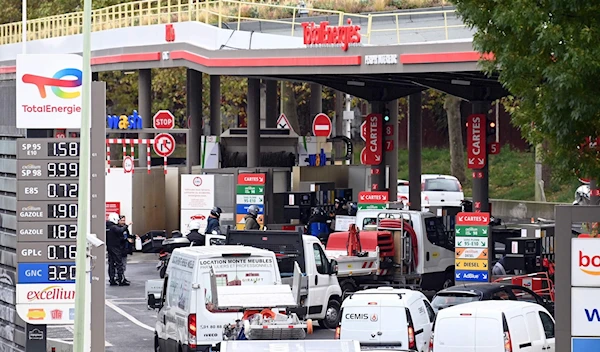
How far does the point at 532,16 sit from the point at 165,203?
28067mm

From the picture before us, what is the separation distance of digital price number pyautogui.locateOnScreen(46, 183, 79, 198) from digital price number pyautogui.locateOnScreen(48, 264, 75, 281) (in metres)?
1.02

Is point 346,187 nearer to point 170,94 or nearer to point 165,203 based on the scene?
point 165,203

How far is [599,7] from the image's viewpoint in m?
16.0

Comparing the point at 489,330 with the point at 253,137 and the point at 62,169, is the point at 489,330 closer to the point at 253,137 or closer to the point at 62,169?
the point at 62,169

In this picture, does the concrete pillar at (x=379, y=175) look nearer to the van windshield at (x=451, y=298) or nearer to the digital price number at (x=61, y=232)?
the van windshield at (x=451, y=298)

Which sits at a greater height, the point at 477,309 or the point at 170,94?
the point at 170,94

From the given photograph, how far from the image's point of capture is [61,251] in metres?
19.0

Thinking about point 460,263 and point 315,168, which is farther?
point 315,168

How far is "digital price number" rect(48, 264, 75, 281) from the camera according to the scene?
62.0 ft

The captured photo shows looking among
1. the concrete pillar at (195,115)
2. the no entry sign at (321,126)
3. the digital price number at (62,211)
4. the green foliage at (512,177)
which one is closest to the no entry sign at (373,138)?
the concrete pillar at (195,115)

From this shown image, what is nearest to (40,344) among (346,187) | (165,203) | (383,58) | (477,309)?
(477,309)

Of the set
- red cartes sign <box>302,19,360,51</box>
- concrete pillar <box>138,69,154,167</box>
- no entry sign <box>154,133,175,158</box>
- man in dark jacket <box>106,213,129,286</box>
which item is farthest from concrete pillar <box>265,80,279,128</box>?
man in dark jacket <box>106,213,129,286</box>

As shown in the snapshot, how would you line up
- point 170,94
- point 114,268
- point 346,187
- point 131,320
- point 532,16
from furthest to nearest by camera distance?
point 170,94 < point 346,187 < point 114,268 < point 131,320 < point 532,16

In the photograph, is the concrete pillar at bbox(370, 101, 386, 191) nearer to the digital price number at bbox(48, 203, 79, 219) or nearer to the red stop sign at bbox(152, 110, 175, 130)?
the red stop sign at bbox(152, 110, 175, 130)
